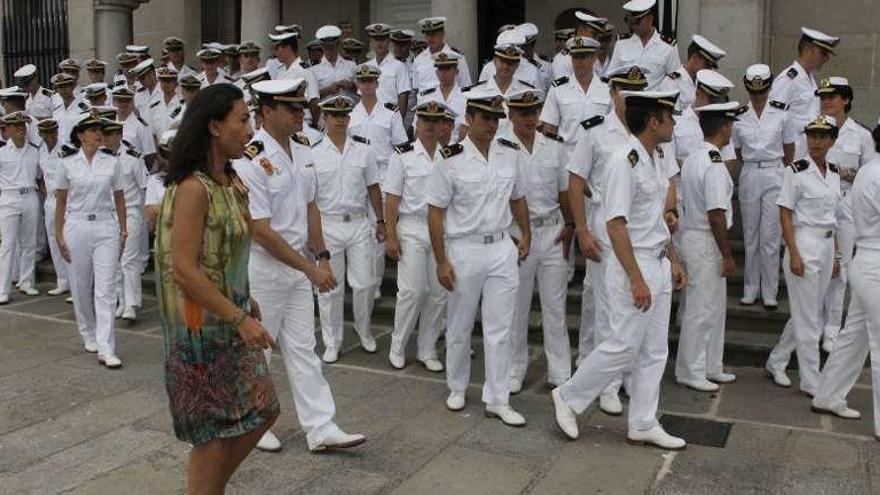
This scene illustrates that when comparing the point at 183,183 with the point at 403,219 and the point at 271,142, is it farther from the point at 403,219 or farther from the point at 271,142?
the point at 403,219

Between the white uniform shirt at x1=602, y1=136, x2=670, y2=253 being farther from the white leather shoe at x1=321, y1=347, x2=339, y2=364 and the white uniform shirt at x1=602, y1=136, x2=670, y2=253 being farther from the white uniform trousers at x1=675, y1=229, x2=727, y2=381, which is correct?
the white leather shoe at x1=321, y1=347, x2=339, y2=364

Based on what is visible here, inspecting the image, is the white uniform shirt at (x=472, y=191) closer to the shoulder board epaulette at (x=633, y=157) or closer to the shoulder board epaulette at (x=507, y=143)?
the shoulder board epaulette at (x=507, y=143)

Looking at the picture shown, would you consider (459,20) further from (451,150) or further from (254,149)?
(254,149)

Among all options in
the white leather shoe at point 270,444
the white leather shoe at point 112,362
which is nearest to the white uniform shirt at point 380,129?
the white leather shoe at point 112,362

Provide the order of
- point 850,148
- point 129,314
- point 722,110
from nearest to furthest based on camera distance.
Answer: point 722,110 < point 850,148 < point 129,314

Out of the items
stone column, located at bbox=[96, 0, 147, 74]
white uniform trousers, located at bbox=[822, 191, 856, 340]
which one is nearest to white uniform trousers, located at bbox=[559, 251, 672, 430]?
white uniform trousers, located at bbox=[822, 191, 856, 340]

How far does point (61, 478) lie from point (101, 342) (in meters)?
2.56

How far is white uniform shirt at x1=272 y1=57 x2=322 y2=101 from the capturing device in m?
9.73

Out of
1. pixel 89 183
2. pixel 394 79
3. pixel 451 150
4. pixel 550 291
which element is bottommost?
pixel 550 291

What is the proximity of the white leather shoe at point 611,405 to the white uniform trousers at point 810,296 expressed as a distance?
1401 millimetres

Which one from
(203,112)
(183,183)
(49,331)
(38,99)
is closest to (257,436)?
(183,183)

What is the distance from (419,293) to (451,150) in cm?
173

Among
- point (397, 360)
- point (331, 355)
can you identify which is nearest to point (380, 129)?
point (331, 355)

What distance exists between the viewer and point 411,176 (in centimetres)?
709
